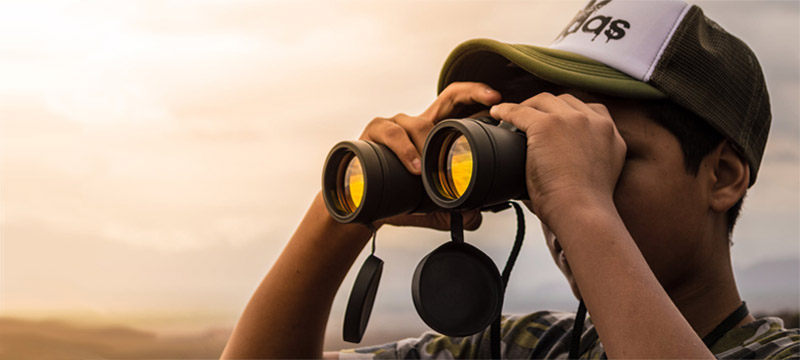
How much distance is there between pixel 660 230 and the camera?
892mm

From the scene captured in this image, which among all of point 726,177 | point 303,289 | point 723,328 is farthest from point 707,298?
point 303,289

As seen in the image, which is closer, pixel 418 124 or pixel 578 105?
pixel 578 105

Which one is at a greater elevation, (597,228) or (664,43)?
(664,43)

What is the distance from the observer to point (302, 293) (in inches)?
44.2

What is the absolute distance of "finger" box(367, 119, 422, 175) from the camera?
0.87 meters

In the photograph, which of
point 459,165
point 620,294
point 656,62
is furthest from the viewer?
point 656,62

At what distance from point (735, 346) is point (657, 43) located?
1.27 ft

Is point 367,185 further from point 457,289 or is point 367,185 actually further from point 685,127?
point 685,127

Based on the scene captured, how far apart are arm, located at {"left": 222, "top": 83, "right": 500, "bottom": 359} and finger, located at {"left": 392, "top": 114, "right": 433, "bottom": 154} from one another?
19 centimetres

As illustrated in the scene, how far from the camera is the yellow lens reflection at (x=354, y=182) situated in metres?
0.88

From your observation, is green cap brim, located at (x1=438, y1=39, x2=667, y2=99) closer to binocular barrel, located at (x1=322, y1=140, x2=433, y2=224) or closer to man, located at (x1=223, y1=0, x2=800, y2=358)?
man, located at (x1=223, y1=0, x2=800, y2=358)

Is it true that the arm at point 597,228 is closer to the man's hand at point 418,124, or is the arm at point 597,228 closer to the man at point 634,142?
the man at point 634,142

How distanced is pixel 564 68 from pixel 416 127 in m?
0.19

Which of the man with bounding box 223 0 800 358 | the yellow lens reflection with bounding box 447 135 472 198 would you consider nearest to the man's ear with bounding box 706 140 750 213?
the man with bounding box 223 0 800 358
